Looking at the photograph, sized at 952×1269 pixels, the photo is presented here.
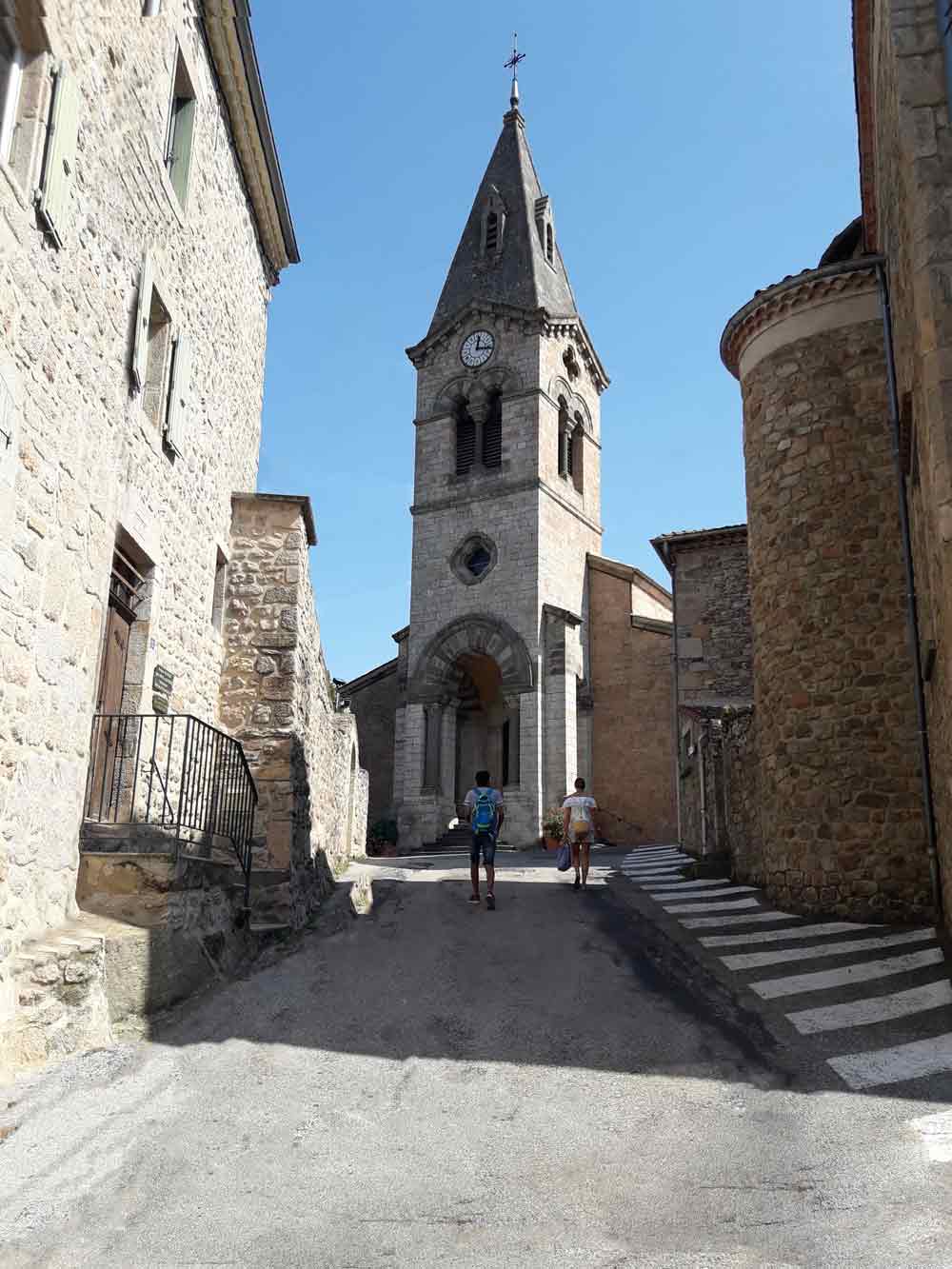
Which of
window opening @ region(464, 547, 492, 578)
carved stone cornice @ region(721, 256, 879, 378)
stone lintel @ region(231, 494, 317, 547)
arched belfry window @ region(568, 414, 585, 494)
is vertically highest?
arched belfry window @ region(568, 414, 585, 494)

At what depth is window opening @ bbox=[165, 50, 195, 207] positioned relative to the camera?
8.28 meters

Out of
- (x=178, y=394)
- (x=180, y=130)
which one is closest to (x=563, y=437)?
(x=180, y=130)

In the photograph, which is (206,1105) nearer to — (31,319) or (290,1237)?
(290,1237)

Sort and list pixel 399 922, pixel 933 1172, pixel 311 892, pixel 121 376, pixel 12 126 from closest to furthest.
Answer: pixel 933 1172 < pixel 12 126 < pixel 121 376 < pixel 399 922 < pixel 311 892

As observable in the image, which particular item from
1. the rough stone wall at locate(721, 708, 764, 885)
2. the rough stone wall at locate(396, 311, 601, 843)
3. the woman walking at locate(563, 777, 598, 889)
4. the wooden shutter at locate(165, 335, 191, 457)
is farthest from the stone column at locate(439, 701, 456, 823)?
the wooden shutter at locate(165, 335, 191, 457)

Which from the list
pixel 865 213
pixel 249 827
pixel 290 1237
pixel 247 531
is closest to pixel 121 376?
pixel 247 531

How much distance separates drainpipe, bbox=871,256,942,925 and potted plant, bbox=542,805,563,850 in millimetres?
13161

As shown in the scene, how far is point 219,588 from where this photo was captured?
9414mm

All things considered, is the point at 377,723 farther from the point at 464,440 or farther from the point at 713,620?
the point at 713,620

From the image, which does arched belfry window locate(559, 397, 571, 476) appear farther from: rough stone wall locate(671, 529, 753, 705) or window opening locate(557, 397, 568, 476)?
rough stone wall locate(671, 529, 753, 705)

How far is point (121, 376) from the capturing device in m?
6.82

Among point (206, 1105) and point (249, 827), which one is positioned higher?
point (249, 827)

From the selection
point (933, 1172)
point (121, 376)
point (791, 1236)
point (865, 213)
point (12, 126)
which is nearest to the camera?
point (791, 1236)

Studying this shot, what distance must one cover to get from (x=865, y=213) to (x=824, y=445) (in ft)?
9.98
